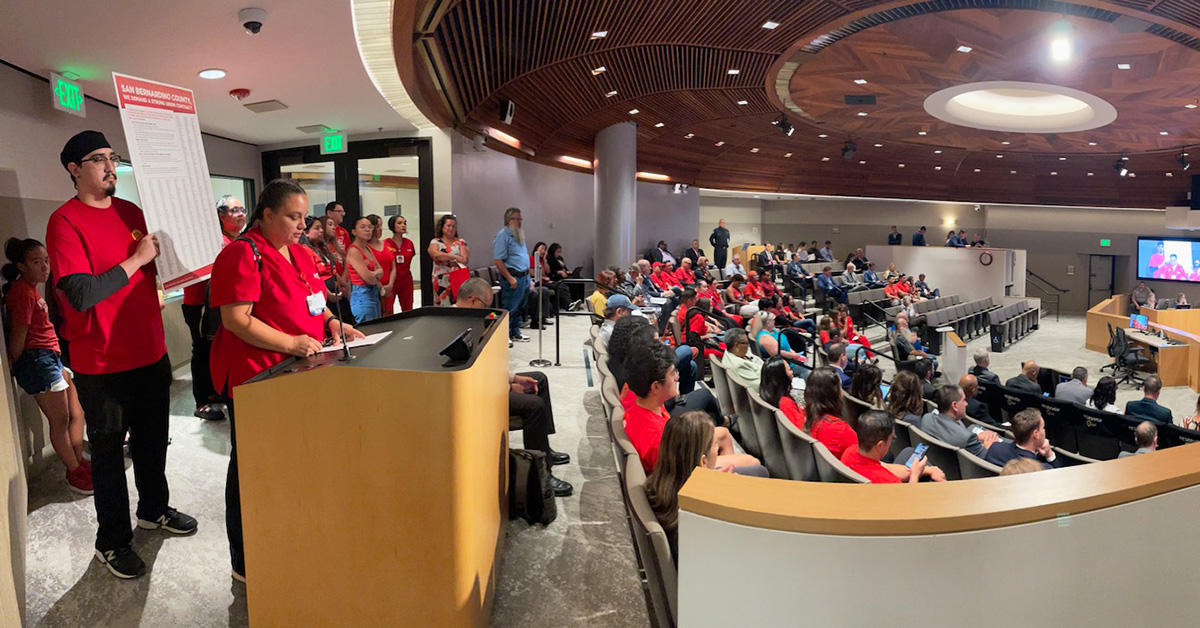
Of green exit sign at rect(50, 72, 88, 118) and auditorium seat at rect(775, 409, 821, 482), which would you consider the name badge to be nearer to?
auditorium seat at rect(775, 409, 821, 482)

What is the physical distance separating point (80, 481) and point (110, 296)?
1.24 meters

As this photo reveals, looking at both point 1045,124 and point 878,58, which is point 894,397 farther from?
point 1045,124

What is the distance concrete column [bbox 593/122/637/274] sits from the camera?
11.3 metres

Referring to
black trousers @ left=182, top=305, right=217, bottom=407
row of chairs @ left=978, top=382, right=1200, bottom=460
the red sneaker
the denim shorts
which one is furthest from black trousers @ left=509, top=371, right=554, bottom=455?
row of chairs @ left=978, top=382, right=1200, bottom=460

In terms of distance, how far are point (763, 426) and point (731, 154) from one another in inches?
500

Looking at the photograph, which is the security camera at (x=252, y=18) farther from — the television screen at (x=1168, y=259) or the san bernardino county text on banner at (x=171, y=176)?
the television screen at (x=1168, y=259)

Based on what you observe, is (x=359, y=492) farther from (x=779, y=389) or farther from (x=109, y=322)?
(x=779, y=389)

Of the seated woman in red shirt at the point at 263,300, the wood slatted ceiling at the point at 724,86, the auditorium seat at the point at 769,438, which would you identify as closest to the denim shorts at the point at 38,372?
the seated woman in red shirt at the point at 263,300

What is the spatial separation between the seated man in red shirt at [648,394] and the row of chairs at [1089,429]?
4404 mm

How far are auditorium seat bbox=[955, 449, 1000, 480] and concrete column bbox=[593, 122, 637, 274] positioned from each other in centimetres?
818

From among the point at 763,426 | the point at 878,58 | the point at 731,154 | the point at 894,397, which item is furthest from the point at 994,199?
the point at 763,426

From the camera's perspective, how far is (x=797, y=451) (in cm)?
330

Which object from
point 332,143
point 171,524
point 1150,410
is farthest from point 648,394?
point 332,143

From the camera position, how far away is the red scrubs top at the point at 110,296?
217 centimetres
